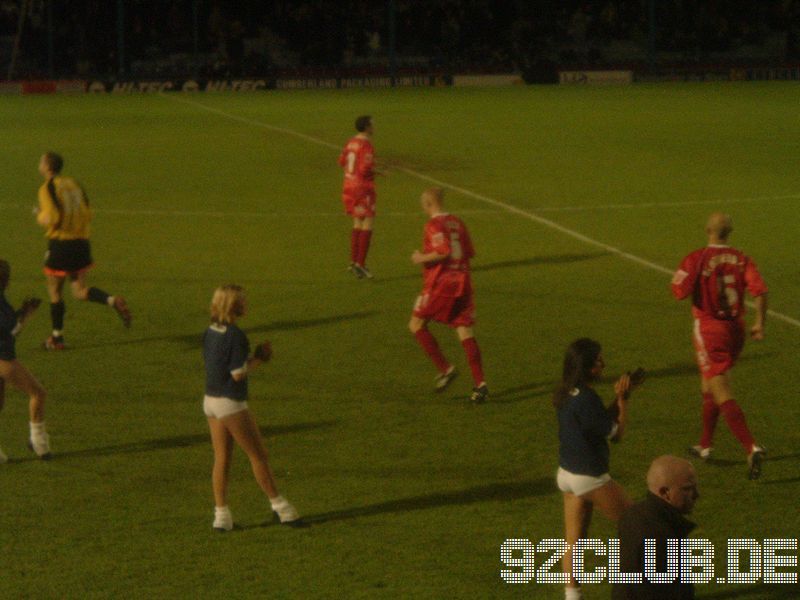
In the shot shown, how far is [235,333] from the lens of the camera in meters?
8.80

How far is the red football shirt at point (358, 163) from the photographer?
1817 cm

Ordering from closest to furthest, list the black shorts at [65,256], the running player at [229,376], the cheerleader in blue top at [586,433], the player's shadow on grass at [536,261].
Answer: the cheerleader in blue top at [586,433]
the running player at [229,376]
the black shorts at [65,256]
the player's shadow on grass at [536,261]

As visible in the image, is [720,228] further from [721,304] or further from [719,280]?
[721,304]

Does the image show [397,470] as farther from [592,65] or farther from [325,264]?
[592,65]

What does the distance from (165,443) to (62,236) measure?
4.03 meters

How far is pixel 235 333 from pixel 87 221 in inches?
251

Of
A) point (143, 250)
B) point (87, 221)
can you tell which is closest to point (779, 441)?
point (87, 221)

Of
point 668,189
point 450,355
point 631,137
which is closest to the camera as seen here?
point 450,355

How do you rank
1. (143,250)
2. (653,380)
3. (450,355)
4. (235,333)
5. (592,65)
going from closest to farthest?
(235,333), (653,380), (450,355), (143,250), (592,65)

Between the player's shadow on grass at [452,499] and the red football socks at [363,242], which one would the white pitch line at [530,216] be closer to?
the red football socks at [363,242]

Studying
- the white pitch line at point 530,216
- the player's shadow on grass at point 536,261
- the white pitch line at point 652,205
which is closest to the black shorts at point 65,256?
the player's shadow on grass at point 536,261

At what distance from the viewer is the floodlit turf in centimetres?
904

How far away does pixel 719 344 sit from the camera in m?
10.3

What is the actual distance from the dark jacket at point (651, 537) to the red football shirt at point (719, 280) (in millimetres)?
4363
